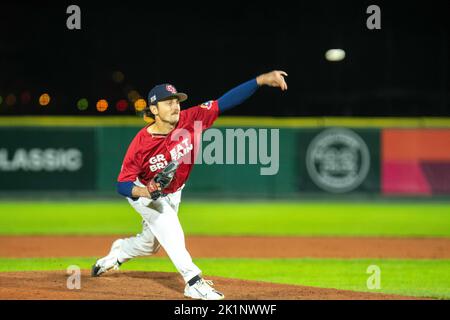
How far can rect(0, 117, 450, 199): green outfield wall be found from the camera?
54.6 feet

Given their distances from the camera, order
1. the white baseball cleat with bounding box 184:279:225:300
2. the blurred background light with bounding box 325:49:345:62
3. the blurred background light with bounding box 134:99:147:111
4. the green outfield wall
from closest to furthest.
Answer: the white baseball cleat with bounding box 184:279:225:300 → the green outfield wall → the blurred background light with bounding box 134:99:147:111 → the blurred background light with bounding box 325:49:345:62

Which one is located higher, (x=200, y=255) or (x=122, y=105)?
(x=122, y=105)

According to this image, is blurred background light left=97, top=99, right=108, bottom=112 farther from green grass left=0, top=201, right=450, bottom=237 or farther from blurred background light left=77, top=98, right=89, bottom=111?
green grass left=0, top=201, right=450, bottom=237

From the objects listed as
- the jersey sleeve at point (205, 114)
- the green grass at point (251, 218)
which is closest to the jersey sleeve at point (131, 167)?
the jersey sleeve at point (205, 114)

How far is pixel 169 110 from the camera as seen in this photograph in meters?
6.50

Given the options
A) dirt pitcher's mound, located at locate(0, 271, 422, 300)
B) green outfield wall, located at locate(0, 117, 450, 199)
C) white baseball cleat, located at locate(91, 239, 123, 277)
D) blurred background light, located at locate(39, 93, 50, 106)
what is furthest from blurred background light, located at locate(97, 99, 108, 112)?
white baseball cleat, located at locate(91, 239, 123, 277)

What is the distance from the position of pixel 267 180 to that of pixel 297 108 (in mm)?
2997

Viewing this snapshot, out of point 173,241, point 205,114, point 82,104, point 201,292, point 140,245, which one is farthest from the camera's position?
point 82,104

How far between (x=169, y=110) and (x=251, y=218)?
821 centimetres

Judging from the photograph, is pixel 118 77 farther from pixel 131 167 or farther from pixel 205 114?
pixel 131 167

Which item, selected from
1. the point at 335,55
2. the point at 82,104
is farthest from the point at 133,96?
the point at 335,55

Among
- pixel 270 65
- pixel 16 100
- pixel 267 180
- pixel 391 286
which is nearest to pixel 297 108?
pixel 270 65

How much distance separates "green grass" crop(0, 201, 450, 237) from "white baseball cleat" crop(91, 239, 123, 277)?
4.85 meters

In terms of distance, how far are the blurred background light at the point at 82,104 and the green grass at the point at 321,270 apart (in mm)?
9878
